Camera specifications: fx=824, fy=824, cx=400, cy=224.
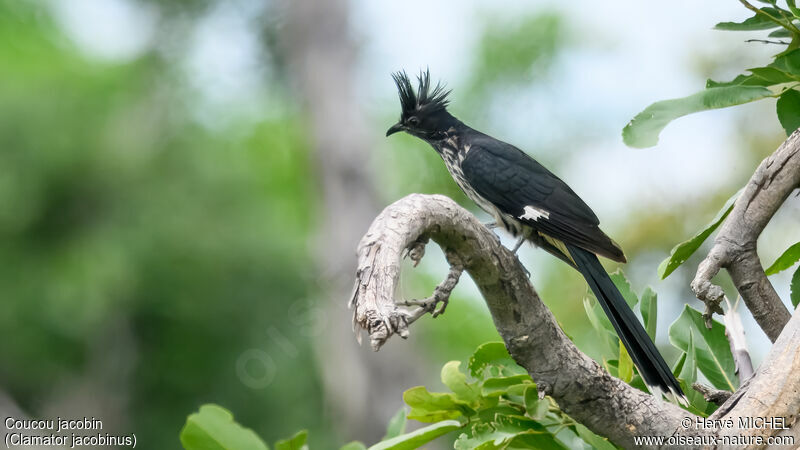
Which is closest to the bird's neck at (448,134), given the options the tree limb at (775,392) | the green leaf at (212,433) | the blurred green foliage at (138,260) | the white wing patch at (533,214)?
the white wing patch at (533,214)

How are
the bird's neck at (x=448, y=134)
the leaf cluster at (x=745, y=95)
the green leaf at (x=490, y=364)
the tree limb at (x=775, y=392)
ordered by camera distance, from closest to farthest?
the tree limb at (x=775, y=392), the leaf cluster at (x=745, y=95), the green leaf at (x=490, y=364), the bird's neck at (x=448, y=134)

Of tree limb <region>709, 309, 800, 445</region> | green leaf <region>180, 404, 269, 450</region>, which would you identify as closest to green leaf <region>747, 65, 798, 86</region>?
tree limb <region>709, 309, 800, 445</region>

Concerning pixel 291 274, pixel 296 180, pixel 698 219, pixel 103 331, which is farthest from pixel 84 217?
pixel 698 219

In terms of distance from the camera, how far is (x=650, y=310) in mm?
2148

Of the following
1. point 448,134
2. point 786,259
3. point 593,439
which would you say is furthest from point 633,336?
point 448,134

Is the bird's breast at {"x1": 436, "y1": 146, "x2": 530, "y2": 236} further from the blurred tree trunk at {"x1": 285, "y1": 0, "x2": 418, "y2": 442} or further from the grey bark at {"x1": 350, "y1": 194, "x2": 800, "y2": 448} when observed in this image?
the blurred tree trunk at {"x1": 285, "y1": 0, "x2": 418, "y2": 442}

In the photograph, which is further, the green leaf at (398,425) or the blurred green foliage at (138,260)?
the blurred green foliage at (138,260)

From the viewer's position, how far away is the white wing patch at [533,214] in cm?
266

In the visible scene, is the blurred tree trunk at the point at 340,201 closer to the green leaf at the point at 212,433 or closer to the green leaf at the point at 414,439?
the green leaf at the point at 212,433

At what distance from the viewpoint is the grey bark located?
168cm

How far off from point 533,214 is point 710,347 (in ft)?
2.57

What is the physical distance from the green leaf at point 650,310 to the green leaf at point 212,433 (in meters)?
1.05

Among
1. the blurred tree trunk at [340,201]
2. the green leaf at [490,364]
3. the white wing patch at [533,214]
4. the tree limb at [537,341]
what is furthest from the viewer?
the blurred tree trunk at [340,201]

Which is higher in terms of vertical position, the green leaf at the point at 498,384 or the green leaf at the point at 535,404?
the green leaf at the point at 498,384
